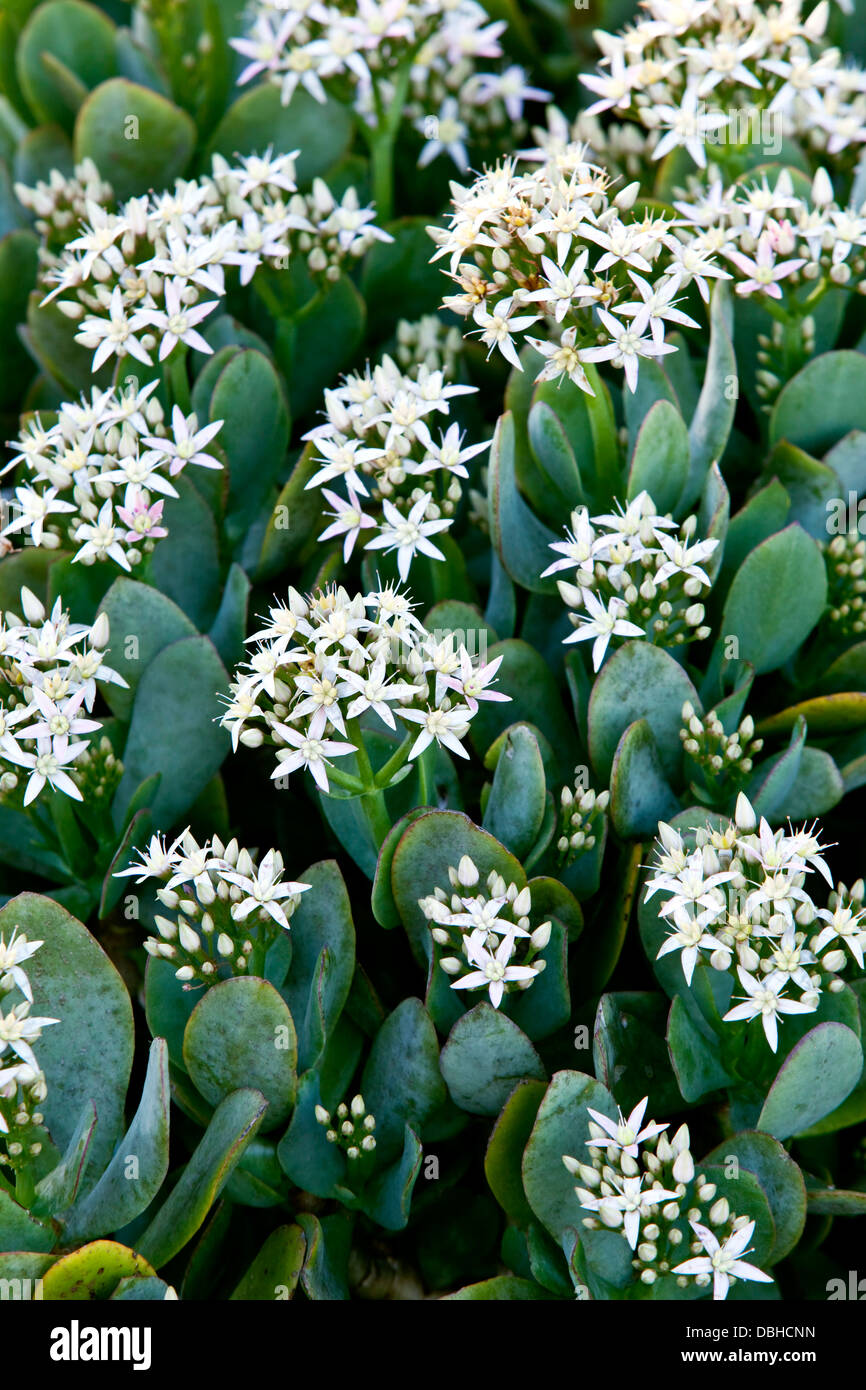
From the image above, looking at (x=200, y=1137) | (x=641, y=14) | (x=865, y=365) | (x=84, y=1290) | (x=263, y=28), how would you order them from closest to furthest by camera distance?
(x=84, y=1290) → (x=200, y=1137) → (x=865, y=365) → (x=263, y=28) → (x=641, y=14)

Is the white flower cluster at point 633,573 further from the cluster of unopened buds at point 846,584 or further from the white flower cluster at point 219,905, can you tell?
the white flower cluster at point 219,905

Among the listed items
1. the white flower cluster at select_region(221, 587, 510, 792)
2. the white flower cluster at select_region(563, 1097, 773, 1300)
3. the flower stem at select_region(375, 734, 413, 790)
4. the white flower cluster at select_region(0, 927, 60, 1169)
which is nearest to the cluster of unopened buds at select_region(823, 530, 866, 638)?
the white flower cluster at select_region(221, 587, 510, 792)

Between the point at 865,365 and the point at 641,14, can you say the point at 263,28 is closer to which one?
the point at 641,14

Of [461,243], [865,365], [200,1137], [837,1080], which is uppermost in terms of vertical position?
[461,243]

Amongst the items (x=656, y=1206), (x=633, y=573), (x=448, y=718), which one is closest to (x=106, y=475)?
(x=448, y=718)

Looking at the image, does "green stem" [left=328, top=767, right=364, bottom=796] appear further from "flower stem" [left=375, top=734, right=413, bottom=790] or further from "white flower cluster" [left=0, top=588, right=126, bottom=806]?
"white flower cluster" [left=0, top=588, right=126, bottom=806]

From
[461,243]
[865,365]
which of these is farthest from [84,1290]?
[865,365]

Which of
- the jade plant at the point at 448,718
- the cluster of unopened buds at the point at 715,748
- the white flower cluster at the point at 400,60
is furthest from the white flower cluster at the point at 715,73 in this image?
the cluster of unopened buds at the point at 715,748
